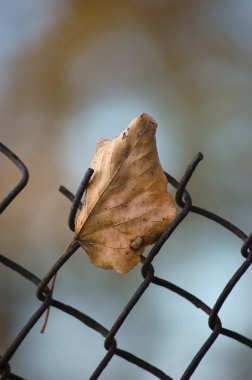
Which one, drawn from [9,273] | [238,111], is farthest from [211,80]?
[9,273]

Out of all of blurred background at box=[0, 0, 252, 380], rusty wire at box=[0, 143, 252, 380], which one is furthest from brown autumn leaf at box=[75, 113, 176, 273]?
blurred background at box=[0, 0, 252, 380]

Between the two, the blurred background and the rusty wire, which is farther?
the blurred background

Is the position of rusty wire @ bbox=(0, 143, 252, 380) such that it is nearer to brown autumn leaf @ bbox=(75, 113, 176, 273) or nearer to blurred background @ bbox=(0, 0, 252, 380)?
brown autumn leaf @ bbox=(75, 113, 176, 273)

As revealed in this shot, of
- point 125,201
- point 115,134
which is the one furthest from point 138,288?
point 115,134

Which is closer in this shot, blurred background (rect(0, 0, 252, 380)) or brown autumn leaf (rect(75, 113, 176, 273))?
brown autumn leaf (rect(75, 113, 176, 273))

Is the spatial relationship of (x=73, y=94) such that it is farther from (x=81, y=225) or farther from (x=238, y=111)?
(x=81, y=225)

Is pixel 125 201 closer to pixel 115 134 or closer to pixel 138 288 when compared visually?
pixel 138 288

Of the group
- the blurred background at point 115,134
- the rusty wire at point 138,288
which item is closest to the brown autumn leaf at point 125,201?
the rusty wire at point 138,288
